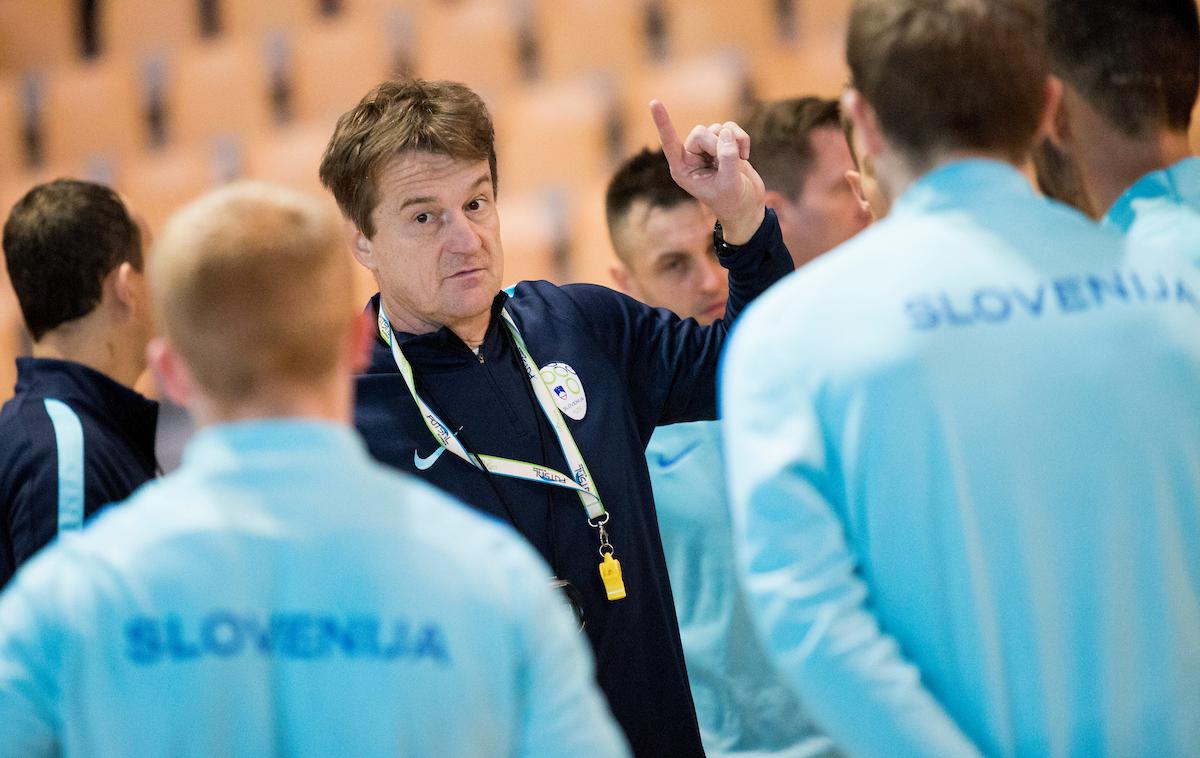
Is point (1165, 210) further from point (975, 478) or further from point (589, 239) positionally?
point (589, 239)

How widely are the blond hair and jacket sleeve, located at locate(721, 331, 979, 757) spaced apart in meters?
0.50

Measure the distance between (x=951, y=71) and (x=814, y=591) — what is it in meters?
0.63

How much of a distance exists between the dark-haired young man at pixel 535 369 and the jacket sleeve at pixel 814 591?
0.78 meters

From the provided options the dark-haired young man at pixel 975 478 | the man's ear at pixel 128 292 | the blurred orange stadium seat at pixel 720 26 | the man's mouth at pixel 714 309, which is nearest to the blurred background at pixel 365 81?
the blurred orange stadium seat at pixel 720 26

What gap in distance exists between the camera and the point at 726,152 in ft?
7.37

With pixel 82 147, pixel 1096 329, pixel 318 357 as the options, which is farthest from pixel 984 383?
pixel 82 147

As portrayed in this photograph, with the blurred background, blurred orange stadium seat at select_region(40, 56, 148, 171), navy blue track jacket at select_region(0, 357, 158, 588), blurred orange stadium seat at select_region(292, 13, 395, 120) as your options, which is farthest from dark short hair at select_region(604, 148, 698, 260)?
blurred orange stadium seat at select_region(40, 56, 148, 171)

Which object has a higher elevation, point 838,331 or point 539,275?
point 539,275

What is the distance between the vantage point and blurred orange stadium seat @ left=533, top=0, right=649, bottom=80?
6.18m

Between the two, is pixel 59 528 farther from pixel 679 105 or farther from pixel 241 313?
pixel 679 105

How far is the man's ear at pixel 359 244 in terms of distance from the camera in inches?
96.7

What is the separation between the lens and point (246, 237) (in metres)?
1.36

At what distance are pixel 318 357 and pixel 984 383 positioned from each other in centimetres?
74

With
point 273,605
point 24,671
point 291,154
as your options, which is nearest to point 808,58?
point 291,154
